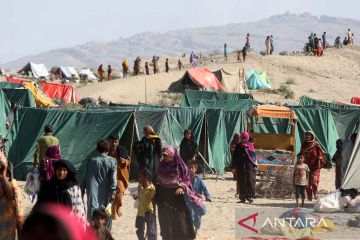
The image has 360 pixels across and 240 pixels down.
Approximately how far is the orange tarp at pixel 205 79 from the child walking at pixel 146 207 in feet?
96.2

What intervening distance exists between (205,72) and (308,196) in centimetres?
2638

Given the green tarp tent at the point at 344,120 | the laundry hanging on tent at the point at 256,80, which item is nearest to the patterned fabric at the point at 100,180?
the green tarp tent at the point at 344,120

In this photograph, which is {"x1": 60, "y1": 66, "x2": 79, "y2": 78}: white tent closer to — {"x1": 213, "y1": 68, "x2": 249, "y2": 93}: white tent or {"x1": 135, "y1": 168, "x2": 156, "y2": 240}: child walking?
{"x1": 213, "y1": 68, "x2": 249, "y2": 93}: white tent

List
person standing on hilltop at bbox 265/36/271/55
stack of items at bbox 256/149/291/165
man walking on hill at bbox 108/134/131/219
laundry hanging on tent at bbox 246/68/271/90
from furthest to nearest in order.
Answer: person standing on hilltop at bbox 265/36/271/55 → laundry hanging on tent at bbox 246/68/271/90 → stack of items at bbox 256/149/291/165 → man walking on hill at bbox 108/134/131/219

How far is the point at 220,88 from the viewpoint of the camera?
128 feet

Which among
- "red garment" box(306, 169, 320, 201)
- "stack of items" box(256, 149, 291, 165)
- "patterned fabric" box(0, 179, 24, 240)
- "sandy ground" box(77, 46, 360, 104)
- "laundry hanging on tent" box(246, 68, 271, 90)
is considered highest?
"patterned fabric" box(0, 179, 24, 240)

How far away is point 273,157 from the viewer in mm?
16672

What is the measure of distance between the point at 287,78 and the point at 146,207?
40821 millimetres

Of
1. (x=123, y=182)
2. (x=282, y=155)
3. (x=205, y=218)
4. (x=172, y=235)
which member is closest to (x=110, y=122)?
(x=282, y=155)

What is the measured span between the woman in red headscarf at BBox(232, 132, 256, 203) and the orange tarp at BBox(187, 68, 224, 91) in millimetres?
24184

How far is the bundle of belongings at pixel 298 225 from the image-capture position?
10.2 meters

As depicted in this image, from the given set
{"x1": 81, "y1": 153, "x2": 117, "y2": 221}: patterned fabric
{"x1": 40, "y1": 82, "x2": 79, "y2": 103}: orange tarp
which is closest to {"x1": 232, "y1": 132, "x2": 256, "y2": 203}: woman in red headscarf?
{"x1": 81, "y1": 153, "x2": 117, "y2": 221}: patterned fabric

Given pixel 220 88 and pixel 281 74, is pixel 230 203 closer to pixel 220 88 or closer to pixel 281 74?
pixel 220 88

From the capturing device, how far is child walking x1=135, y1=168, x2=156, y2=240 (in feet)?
29.4
